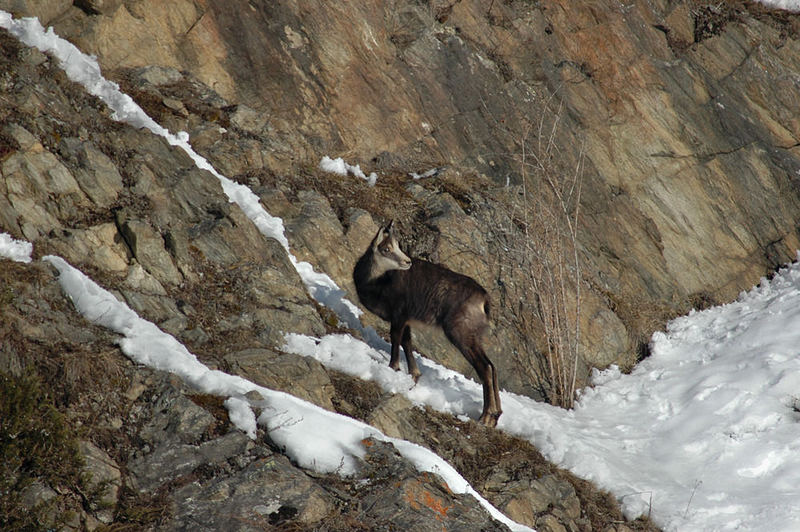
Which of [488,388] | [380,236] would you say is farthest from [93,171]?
[488,388]

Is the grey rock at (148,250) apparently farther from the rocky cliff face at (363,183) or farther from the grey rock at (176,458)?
the grey rock at (176,458)

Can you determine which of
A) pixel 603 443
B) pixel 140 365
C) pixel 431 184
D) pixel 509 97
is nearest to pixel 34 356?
pixel 140 365

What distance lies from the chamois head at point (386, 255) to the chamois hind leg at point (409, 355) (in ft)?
3.13

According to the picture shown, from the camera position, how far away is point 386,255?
31.9ft

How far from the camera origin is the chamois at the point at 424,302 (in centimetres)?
864

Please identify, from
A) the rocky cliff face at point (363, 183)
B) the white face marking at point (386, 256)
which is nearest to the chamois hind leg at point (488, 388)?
the rocky cliff face at point (363, 183)

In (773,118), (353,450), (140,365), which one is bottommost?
(140,365)

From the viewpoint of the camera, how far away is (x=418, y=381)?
29.0ft

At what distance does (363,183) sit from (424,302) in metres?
3.95

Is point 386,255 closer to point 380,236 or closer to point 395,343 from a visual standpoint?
point 380,236

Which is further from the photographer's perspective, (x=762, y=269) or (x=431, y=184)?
(x=762, y=269)

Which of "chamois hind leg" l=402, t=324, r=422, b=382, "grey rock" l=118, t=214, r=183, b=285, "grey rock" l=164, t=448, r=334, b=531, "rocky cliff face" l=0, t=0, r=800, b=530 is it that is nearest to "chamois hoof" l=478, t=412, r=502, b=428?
"rocky cliff face" l=0, t=0, r=800, b=530

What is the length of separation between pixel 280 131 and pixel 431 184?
3058mm

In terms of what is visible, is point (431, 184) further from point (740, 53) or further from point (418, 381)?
point (740, 53)
